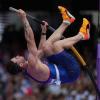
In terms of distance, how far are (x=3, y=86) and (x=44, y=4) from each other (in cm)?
334

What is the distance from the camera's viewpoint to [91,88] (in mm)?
14773

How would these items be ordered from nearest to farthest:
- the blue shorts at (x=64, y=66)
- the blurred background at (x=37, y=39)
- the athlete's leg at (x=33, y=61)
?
the athlete's leg at (x=33, y=61), the blue shorts at (x=64, y=66), the blurred background at (x=37, y=39)

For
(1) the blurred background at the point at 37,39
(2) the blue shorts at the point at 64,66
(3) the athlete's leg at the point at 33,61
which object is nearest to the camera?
(3) the athlete's leg at the point at 33,61

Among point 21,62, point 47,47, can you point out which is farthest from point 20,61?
point 47,47

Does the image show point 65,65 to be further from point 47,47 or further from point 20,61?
point 20,61

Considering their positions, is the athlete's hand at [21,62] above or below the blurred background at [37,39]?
above

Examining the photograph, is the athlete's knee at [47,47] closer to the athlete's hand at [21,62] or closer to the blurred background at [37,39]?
the athlete's hand at [21,62]

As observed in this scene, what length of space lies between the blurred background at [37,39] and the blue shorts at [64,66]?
1803 mm

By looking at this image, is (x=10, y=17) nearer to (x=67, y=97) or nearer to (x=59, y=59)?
(x=67, y=97)

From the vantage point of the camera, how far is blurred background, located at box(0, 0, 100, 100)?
15.0m

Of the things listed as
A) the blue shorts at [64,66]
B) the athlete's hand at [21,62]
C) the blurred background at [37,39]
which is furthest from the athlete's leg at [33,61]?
the blurred background at [37,39]

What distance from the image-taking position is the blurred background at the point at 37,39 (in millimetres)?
15023

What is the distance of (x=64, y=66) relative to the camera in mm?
12227

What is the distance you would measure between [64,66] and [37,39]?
5.51 m
